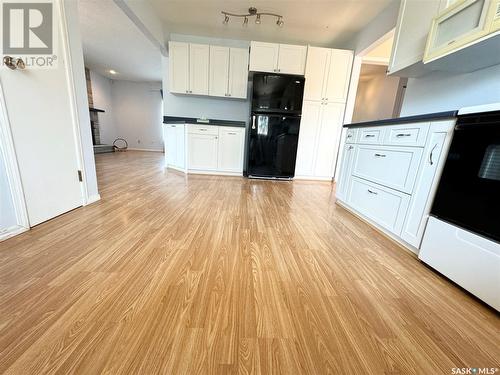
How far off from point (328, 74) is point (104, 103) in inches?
279

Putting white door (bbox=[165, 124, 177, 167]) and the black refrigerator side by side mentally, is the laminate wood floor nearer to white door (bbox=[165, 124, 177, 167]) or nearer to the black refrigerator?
the black refrigerator

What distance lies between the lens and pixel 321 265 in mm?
1176

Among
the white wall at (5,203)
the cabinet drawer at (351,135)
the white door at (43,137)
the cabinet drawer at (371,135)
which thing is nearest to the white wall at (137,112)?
the white door at (43,137)

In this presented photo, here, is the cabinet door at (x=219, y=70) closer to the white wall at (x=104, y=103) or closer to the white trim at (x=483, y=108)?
the white trim at (x=483, y=108)

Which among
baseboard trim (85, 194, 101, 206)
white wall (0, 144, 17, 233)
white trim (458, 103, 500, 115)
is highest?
white trim (458, 103, 500, 115)

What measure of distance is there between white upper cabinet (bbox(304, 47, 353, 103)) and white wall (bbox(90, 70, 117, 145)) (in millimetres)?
6507

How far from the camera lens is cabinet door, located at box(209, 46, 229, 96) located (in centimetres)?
344

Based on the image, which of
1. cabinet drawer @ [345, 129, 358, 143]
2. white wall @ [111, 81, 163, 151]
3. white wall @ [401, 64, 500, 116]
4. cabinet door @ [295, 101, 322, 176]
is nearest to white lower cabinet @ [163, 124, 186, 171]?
cabinet door @ [295, 101, 322, 176]

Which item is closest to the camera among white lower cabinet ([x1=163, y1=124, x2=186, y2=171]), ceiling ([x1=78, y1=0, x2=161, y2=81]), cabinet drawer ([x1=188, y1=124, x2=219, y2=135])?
ceiling ([x1=78, y1=0, x2=161, y2=81])

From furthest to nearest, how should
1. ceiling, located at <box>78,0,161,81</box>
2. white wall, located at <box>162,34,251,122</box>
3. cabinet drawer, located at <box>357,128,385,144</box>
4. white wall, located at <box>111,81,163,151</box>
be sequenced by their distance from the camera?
white wall, located at <box>111,81,163,151</box>, white wall, located at <box>162,34,251,122</box>, ceiling, located at <box>78,0,161,81</box>, cabinet drawer, located at <box>357,128,385,144</box>

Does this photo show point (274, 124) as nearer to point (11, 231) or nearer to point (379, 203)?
point (379, 203)

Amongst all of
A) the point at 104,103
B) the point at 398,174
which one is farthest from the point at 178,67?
the point at 104,103

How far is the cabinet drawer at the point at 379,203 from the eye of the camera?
4.79 ft

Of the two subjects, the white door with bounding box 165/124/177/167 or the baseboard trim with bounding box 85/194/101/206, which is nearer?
the baseboard trim with bounding box 85/194/101/206
